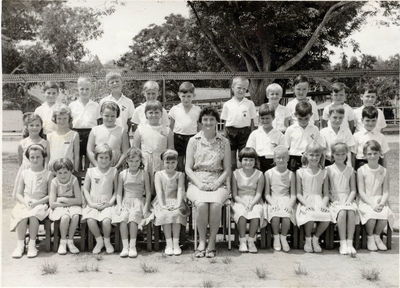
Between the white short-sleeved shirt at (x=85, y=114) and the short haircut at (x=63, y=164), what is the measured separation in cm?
88

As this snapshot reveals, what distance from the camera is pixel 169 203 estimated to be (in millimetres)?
5336

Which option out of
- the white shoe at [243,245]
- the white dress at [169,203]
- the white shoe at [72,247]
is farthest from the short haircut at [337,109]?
the white shoe at [72,247]

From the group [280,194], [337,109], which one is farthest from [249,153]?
[337,109]

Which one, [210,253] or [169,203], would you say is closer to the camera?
[210,253]

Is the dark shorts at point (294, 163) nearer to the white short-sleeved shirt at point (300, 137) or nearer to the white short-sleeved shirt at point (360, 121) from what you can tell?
the white short-sleeved shirt at point (300, 137)

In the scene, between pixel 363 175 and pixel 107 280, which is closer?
pixel 107 280

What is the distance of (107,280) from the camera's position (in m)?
4.26

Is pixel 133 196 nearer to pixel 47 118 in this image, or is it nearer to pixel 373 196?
pixel 47 118

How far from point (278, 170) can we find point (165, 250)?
157cm

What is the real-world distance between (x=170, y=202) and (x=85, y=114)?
1.73m

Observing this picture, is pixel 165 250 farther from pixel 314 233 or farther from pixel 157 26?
pixel 157 26

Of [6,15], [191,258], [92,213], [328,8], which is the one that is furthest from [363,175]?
[328,8]

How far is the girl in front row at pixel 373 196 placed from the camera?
5289mm

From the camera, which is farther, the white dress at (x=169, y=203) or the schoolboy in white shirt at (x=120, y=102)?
the schoolboy in white shirt at (x=120, y=102)
